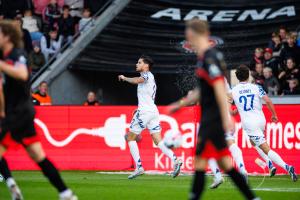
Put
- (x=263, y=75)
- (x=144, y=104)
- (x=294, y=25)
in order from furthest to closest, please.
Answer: (x=294, y=25) → (x=263, y=75) → (x=144, y=104)

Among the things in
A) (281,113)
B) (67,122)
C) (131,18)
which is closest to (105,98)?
(131,18)

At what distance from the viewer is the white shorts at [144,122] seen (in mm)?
19266

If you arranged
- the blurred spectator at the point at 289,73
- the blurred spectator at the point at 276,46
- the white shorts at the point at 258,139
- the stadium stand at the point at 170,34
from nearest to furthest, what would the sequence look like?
the white shorts at the point at 258,139 → the blurred spectator at the point at 289,73 → the blurred spectator at the point at 276,46 → the stadium stand at the point at 170,34

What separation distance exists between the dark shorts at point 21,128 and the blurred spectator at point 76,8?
16.9 meters

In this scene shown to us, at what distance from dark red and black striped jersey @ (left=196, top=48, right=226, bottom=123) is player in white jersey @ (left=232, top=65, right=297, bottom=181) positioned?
6.35 metres

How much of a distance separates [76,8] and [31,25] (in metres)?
1.74

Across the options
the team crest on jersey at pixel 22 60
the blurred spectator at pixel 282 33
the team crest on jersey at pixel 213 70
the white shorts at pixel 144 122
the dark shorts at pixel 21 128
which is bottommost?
the white shorts at pixel 144 122

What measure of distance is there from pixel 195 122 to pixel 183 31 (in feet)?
18.1

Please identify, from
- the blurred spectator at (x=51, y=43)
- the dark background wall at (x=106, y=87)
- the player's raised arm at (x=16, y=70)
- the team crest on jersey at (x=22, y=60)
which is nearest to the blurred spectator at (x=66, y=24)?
the blurred spectator at (x=51, y=43)

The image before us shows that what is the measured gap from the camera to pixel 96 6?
2873cm

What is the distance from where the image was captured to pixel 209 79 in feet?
35.8

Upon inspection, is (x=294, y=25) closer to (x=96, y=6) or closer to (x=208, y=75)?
(x=96, y=6)

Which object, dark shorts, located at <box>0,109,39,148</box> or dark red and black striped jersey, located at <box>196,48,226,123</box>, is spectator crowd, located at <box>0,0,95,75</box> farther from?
dark red and black striped jersey, located at <box>196,48,226,123</box>

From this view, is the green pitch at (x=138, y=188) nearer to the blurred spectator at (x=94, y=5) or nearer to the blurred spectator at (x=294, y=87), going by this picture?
the blurred spectator at (x=294, y=87)
